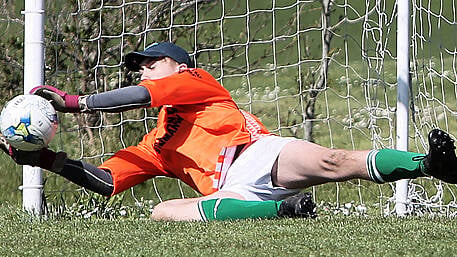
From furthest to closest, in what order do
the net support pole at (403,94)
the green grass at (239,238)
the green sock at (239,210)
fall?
the net support pole at (403,94) < the green sock at (239,210) < the green grass at (239,238)

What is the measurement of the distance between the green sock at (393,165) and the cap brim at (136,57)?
1.35 metres

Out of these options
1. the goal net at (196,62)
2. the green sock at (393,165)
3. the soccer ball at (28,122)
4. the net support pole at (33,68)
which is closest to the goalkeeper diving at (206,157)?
the green sock at (393,165)

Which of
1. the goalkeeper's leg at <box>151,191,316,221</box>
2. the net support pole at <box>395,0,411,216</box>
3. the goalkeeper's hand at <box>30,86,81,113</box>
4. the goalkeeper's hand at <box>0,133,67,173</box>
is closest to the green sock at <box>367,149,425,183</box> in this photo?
the goalkeeper's leg at <box>151,191,316,221</box>

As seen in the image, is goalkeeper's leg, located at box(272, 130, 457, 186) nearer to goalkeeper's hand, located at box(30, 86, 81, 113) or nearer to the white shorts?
the white shorts

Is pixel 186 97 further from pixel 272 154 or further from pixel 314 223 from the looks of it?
pixel 314 223

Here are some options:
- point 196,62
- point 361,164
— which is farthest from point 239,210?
point 196,62

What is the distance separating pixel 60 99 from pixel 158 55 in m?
0.69

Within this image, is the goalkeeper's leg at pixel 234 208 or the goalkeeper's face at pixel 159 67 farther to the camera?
the goalkeeper's face at pixel 159 67

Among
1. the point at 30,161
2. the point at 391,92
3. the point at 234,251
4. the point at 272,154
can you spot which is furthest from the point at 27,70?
the point at 391,92

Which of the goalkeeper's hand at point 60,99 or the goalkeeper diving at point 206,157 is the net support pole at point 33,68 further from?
the goalkeeper's hand at point 60,99

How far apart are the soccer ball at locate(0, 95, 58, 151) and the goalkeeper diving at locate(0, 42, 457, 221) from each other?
4.6 inches

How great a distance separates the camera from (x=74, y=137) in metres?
7.95

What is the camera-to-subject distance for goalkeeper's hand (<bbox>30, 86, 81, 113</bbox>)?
4.70 metres

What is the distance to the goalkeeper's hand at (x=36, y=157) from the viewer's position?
15.5 ft
